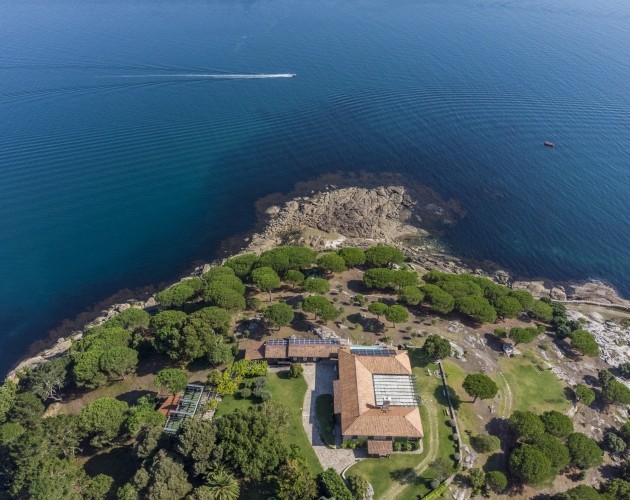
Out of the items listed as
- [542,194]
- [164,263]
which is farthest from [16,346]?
[542,194]

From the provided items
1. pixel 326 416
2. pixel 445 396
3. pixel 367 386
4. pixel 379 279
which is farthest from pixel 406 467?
pixel 379 279

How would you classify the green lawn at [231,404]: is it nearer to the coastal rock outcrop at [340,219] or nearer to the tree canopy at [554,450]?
the tree canopy at [554,450]

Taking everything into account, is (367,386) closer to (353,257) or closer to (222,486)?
(222,486)

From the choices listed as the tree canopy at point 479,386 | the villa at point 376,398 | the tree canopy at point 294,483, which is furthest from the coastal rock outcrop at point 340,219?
the tree canopy at point 294,483

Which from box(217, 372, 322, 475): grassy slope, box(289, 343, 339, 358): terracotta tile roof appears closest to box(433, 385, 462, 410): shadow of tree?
box(289, 343, 339, 358): terracotta tile roof

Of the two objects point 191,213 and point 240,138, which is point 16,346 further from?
point 240,138

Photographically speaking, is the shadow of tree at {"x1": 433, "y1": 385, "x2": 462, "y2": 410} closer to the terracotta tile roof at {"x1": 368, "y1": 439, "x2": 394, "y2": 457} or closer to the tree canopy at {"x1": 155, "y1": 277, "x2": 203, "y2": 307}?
the terracotta tile roof at {"x1": 368, "y1": 439, "x2": 394, "y2": 457}
